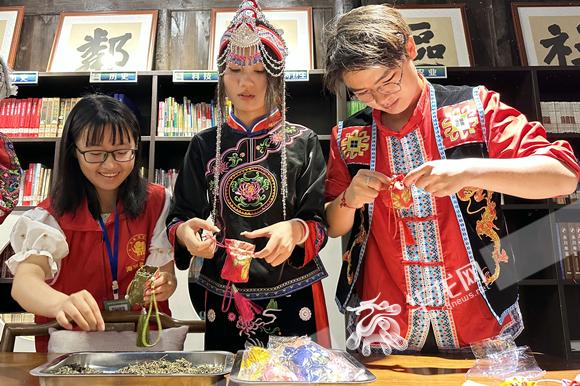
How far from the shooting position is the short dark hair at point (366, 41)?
50.8 inches

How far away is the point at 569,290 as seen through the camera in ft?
10.9

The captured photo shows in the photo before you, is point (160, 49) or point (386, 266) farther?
point (160, 49)

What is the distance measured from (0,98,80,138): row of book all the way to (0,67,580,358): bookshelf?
89 millimetres

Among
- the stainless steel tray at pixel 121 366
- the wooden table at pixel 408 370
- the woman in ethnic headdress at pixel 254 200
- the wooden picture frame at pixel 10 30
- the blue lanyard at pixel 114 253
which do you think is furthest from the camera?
the wooden picture frame at pixel 10 30

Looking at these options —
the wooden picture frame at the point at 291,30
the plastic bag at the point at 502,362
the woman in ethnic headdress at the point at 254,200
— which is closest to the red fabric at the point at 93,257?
the woman in ethnic headdress at the point at 254,200

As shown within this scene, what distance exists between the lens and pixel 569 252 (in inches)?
120

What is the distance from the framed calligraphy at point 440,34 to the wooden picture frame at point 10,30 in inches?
112

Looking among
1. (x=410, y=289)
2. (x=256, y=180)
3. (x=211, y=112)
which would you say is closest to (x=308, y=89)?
(x=211, y=112)

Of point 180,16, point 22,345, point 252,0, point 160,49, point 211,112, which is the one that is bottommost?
point 22,345

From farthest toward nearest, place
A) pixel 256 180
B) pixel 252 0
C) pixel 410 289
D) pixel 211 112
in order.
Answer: pixel 211 112
pixel 252 0
pixel 256 180
pixel 410 289

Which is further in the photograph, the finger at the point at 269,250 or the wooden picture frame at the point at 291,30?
the wooden picture frame at the point at 291,30

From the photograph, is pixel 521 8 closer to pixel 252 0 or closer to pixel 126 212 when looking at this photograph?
pixel 252 0

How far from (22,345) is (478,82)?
3.47 meters

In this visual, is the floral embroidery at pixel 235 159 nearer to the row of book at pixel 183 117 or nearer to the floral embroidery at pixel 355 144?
the floral embroidery at pixel 355 144
